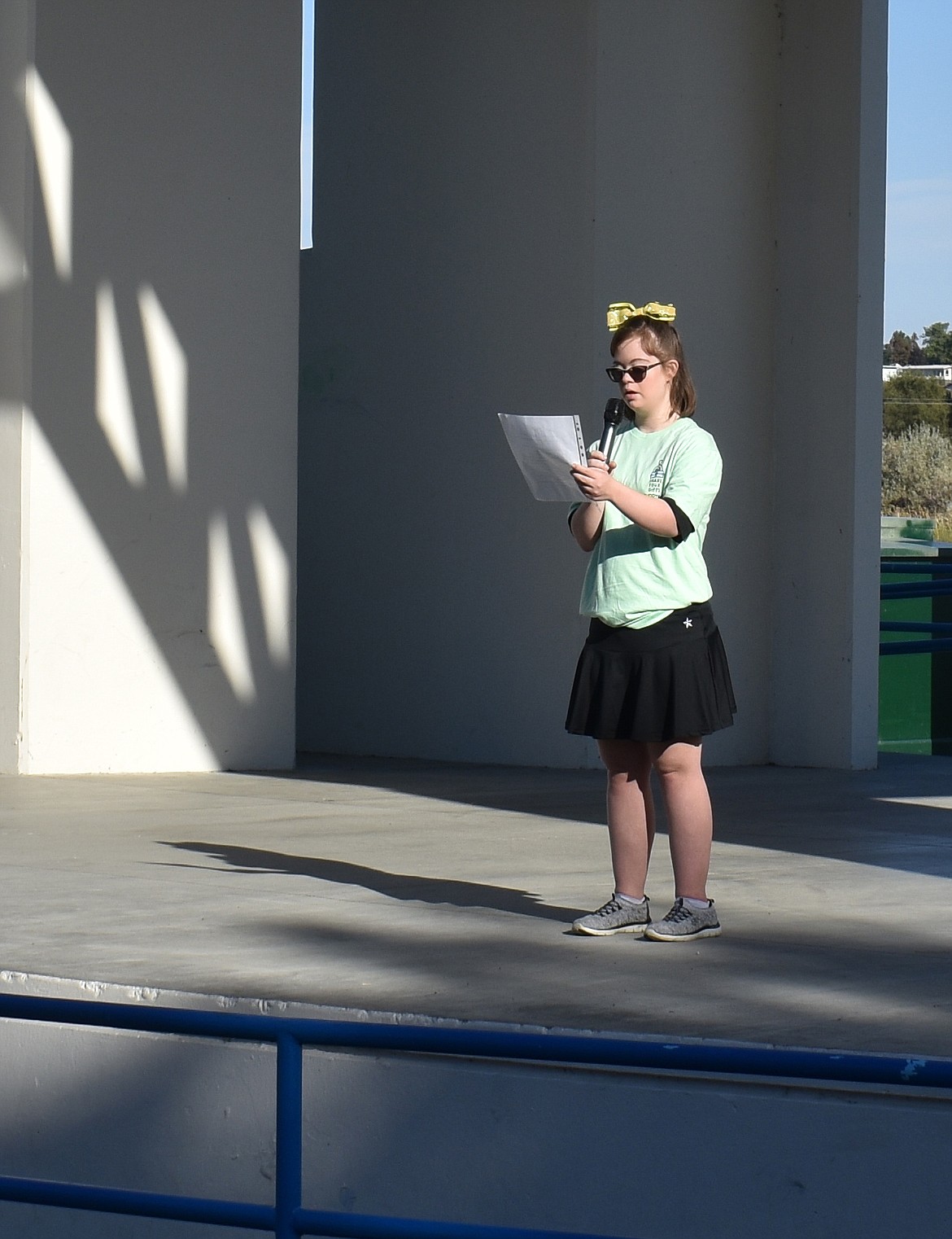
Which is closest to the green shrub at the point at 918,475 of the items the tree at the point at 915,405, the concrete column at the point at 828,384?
the tree at the point at 915,405

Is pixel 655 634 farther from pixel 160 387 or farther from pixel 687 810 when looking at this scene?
pixel 160 387

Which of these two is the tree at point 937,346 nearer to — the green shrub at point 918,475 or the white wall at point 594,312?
the green shrub at point 918,475

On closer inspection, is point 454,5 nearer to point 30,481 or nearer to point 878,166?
point 878,166

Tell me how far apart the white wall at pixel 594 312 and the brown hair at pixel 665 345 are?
4.59m

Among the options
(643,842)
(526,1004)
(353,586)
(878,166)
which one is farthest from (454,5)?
(526,1004)

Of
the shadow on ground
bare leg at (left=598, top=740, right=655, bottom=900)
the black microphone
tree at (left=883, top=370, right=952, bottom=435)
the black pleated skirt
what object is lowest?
the shadow on ground

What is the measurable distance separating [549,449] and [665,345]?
1.78ft

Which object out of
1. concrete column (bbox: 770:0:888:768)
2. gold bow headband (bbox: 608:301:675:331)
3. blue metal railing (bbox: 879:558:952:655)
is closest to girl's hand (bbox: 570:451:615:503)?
gold bow headband (bbox: 608:301:675:331)

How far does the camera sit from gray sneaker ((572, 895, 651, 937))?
4.75 metres

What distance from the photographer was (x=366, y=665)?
1055 centimetres

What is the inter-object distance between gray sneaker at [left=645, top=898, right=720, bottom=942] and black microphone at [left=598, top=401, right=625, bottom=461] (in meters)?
1.14

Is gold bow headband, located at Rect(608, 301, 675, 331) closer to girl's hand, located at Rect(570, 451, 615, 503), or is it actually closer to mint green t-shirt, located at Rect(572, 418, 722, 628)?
mint green t-shirt, located at Rect(572, 418, 722, 628)

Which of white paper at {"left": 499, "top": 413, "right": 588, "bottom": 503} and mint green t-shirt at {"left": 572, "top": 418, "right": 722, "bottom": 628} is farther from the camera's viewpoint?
mint green t-shirt at {"left": 572, "top": 418, "right": 722, "bottom": 628}

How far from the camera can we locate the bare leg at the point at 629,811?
4758 mm
